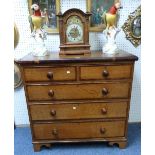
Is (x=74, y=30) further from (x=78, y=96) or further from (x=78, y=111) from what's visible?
(x=78, y=111)

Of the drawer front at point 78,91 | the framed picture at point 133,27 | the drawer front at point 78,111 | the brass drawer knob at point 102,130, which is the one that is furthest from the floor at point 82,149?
the framed picture at point 133,27

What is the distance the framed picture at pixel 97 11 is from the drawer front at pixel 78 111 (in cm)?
78

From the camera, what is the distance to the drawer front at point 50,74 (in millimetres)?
1748

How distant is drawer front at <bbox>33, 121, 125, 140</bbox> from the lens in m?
1.92

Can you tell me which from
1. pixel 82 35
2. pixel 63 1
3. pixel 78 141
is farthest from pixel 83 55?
pixel 78 141

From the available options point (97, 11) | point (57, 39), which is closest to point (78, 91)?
point (57, 39)

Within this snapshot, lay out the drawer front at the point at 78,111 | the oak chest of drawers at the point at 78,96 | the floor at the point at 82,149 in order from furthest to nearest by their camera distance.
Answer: the floor at the point at 82,149 < the drawer front at the point at 78,111 < the oak chest of drawers at the point at 78,96

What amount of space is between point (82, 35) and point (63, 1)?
0.44 m

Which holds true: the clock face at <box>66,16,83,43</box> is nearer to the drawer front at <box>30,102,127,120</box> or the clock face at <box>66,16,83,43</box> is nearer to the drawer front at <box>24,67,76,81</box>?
the drawer front at <box>24,67,76,81</box>

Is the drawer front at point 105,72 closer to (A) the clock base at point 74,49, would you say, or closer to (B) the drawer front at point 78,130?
(A) the clock base at point 74,49

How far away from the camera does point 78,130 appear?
1939mm

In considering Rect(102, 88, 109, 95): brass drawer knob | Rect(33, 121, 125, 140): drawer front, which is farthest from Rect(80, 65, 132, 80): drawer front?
Rect(33, 121, 125, 140): drawer front

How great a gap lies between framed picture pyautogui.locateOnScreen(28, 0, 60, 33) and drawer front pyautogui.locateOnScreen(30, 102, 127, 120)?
0.78 metres
